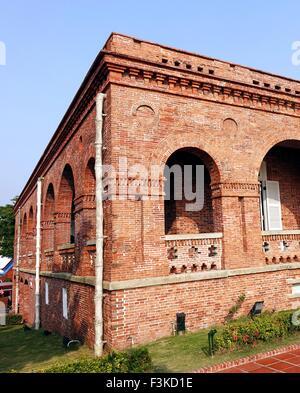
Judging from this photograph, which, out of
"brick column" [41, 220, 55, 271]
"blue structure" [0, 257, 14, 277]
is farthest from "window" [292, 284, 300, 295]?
"blue structure" [0, 257, 14, 277]

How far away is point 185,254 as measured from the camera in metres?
8.77

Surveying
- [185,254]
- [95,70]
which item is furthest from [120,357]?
[95,70]

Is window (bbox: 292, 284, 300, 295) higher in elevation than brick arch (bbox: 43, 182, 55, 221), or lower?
lower

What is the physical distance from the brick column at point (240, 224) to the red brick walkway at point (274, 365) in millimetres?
3172

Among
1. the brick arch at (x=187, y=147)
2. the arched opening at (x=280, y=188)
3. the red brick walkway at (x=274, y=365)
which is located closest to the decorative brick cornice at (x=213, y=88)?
the brick arch at (x=187, y=147)

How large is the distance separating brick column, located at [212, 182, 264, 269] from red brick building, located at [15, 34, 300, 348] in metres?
0.03

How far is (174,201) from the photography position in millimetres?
11266

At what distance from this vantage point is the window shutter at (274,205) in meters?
12.5

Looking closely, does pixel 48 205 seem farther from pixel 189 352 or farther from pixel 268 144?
pixel 189 352

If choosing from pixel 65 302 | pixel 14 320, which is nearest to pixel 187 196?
pixel 65 302

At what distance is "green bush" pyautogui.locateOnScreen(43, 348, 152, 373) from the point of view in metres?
5.28

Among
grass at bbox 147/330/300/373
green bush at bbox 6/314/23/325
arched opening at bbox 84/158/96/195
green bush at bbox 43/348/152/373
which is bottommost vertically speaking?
green bush at bbox 6/314/23/325

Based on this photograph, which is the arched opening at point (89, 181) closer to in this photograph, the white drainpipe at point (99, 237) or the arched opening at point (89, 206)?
the arched opening at point (89, 206)

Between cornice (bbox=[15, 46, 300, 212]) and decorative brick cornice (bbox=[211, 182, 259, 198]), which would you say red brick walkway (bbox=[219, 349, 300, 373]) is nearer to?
decorative brick cornice (bbox=[211, 182, 259, 198])
